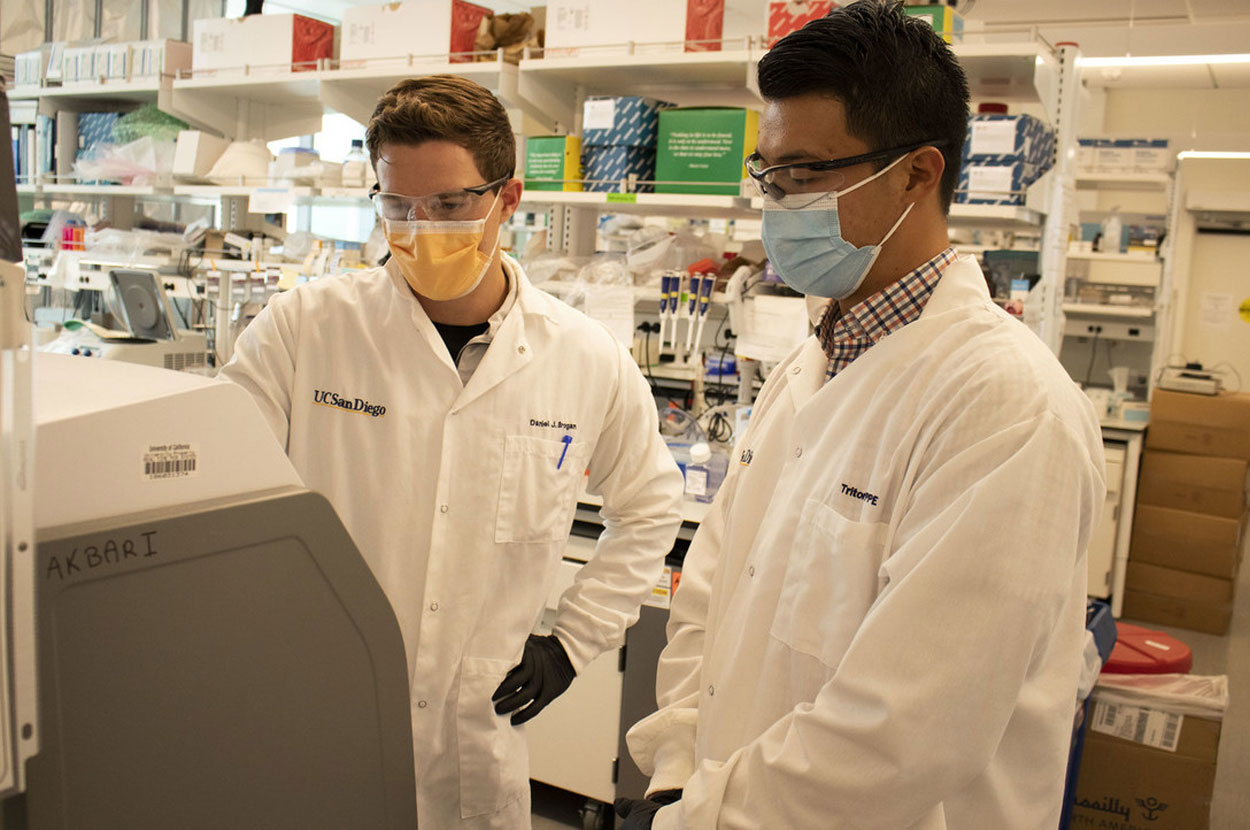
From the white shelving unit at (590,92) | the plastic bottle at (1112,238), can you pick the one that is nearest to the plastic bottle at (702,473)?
the white shelving unit at (590,92)

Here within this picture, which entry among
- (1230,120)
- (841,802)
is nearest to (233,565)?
(841,802)

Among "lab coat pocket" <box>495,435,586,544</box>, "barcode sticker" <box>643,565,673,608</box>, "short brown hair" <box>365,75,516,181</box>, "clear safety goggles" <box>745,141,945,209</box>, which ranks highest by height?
"short brown hair" <box>365,75,516,181</box>

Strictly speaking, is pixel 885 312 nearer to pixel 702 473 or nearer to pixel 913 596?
pixel 913 596

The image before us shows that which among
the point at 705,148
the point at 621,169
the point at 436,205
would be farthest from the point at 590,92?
the point at 436,205

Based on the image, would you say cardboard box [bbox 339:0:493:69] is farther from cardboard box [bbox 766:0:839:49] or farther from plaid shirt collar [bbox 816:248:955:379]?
plaid shirt collar [bbox 816:248:955:379]

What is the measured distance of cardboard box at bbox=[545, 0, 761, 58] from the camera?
2.92m

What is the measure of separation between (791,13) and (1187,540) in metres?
3.35

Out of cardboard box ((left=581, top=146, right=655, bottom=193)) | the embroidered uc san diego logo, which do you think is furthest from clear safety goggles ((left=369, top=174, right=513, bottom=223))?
cardboard box ((left=581, top=146, right=655, bottom=193))

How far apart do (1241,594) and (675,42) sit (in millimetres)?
4637

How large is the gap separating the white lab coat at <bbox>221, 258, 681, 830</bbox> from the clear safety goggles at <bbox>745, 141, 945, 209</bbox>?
0.58m

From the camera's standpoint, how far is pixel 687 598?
1388mm

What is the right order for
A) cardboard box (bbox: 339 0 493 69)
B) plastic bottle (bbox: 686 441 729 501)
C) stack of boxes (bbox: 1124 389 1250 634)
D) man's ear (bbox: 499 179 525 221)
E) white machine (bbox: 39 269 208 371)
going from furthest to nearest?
stack of boxes (bbox: 1124 389 1250 634) → white machine (bbox: 39 269 208 371) → cardboard box (bbox: 339 0 493 69) → plastic bottle (bbox: 686 441 729 501) → man's ear (bbox: 499 179 525 221)

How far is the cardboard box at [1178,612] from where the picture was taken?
4.71 m

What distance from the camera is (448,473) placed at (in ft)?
5.08
